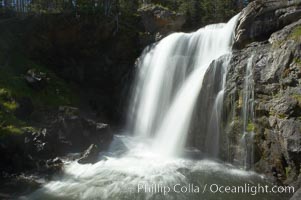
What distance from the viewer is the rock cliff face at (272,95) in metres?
14.8

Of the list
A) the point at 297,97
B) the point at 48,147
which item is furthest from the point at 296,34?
the point at 48,147

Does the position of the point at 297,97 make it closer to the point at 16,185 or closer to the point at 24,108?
the point at 16,185

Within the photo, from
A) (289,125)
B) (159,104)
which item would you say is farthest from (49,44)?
(289,125)

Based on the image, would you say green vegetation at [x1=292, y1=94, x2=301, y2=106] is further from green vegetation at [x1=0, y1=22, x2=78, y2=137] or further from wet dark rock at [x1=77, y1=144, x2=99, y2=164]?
green vegetation at [x1=0, y1=22, x2=78, y2=137]

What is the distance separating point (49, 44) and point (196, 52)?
16391 millimetres

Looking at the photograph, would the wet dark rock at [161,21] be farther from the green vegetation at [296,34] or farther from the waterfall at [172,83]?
the green vegetation at [296,34]

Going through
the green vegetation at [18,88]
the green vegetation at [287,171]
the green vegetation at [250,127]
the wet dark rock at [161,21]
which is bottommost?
the green vegetation at [287,171]

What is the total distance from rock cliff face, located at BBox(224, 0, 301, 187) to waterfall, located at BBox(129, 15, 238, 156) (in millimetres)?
3528

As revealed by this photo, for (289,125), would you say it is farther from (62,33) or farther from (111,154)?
(62,33)

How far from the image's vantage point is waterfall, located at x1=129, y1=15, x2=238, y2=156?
854 inches

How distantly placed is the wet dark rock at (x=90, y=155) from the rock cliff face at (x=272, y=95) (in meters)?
8.43

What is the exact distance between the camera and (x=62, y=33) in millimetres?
32312

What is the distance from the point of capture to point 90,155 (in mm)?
18672

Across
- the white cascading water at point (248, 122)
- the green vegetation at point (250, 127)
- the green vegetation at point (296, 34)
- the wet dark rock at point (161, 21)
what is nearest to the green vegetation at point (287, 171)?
the white cascading water at point (248, 122)
